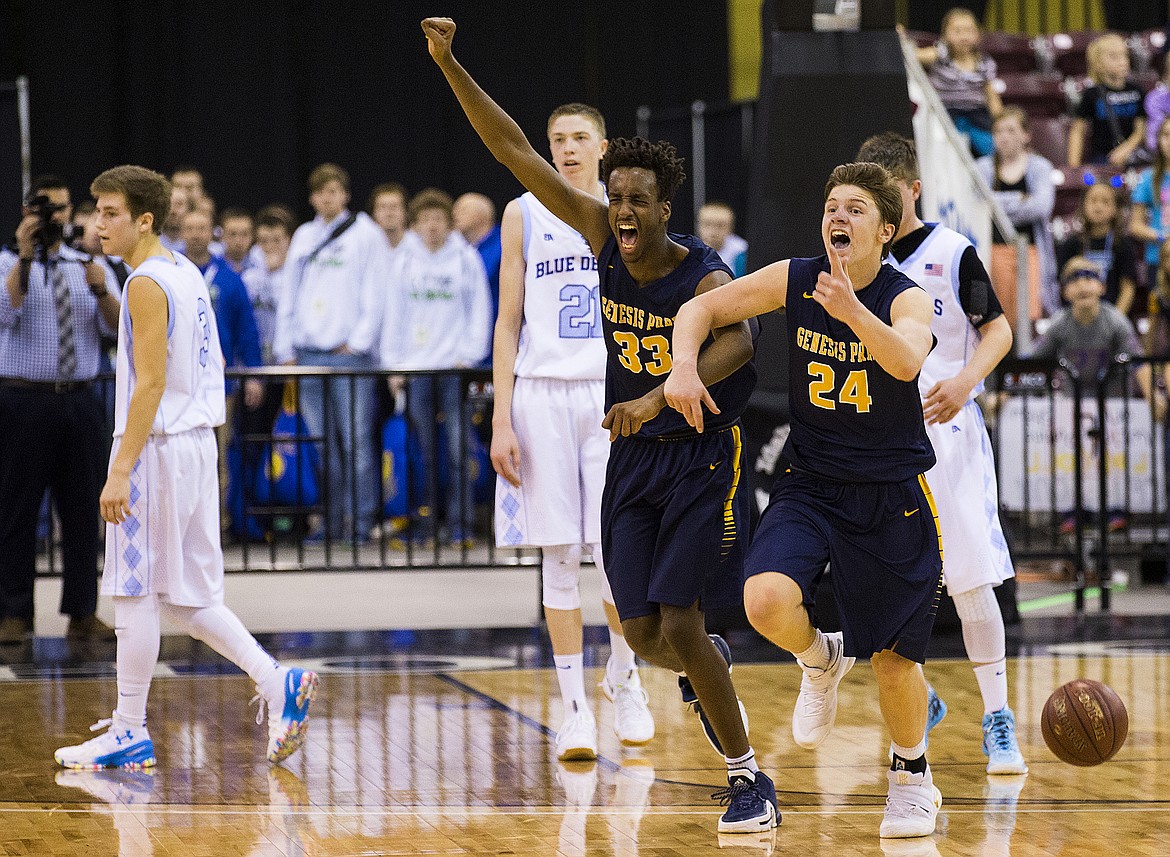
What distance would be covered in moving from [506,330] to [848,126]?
2969 millimetres

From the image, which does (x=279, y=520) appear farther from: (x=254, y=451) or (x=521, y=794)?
(x=521, y=794)

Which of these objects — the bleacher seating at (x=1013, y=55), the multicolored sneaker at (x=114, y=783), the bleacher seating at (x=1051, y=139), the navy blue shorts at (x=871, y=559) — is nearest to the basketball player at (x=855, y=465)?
the navy blue shorts at (x=871, y=559)

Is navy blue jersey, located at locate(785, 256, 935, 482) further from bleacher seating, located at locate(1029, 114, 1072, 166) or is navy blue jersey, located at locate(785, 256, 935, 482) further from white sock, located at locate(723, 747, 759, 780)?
bleacher seating, located at locate(1029, 114, 1072, 166)

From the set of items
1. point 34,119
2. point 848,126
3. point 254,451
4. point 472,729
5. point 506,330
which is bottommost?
point 472,729

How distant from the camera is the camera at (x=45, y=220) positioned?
8164mm

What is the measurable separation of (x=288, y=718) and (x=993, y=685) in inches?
93.8

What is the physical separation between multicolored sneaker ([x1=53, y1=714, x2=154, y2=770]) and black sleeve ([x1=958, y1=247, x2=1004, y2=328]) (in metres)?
3.16

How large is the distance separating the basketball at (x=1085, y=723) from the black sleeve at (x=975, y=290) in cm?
124

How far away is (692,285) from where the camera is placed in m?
4.94

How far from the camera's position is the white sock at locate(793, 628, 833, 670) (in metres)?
4.89

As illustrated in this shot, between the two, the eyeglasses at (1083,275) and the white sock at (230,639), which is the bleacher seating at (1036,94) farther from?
the white sock at (230,639)

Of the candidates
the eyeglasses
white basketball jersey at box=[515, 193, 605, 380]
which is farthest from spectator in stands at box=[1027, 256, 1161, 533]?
white basketball jersey at box=[515, 193, 605, 380]

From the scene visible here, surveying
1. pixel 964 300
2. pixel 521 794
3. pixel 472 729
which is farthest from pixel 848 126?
pixel 521 794

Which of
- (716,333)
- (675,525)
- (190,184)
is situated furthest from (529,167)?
(190,184)
